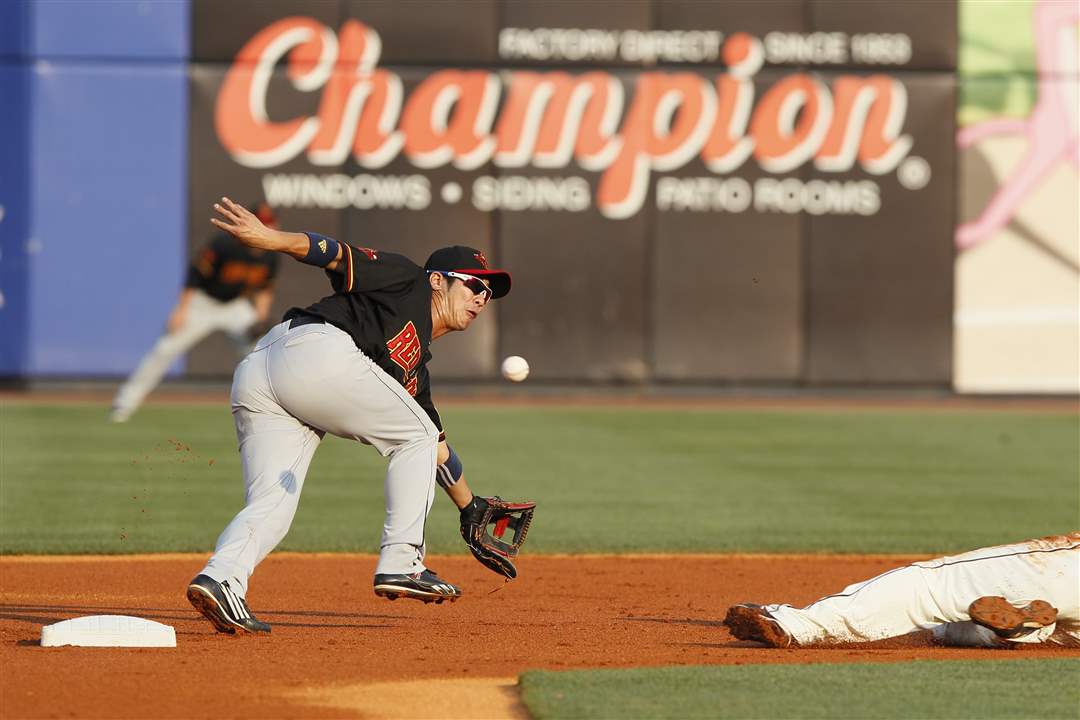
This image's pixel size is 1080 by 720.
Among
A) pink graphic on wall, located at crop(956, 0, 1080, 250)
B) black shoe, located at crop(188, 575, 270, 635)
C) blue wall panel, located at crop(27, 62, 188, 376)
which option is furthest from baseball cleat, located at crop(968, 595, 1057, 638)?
blue wall panel, located at crop(27, 62, 188, 376)

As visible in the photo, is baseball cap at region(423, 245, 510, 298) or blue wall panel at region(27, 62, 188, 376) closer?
baseball cap at region(423, 245, 510, 298)

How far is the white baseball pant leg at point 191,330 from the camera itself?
16.6 meters

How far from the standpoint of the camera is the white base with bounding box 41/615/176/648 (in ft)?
19.3

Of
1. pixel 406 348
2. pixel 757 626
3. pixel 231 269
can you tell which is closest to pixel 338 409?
pixel 406 348

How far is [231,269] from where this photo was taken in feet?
54.0

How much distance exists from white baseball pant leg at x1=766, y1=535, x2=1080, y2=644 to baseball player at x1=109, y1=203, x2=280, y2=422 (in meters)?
11.2

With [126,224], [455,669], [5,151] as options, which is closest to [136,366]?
[126,224]

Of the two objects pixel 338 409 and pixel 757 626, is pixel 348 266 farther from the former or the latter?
pixel 757 626

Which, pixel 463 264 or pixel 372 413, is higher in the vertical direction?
pixel 463 264

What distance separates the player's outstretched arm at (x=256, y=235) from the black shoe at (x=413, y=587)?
1149 millimetres

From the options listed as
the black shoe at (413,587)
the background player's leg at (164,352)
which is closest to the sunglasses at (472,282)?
the black shoe at (413,587)

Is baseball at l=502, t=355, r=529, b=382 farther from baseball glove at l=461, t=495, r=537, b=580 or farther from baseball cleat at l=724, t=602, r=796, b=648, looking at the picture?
baseball cleat at l=724, t=602, r=796, b=648

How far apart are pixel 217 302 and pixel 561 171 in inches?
175

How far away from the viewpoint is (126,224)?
1900cm
